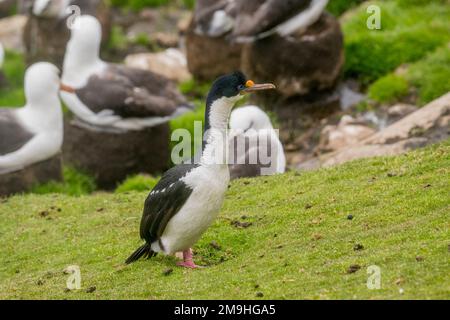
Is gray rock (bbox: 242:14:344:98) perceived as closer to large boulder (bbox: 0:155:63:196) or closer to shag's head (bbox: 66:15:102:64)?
shag's head (bbox: 66:15:102:64)

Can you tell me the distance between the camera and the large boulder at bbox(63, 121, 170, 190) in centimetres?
1673

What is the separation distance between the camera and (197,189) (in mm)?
8727

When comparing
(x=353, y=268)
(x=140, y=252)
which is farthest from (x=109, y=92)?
(x=353, y=268)

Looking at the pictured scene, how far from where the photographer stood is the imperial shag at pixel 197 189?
876cm

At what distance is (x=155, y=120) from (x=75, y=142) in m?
1.61

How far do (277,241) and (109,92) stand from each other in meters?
7.07

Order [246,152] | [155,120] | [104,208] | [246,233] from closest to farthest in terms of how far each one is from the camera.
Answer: [246,233] → [104,208] → [246,152] → [155,120]

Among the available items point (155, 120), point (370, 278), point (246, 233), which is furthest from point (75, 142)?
point (370, 278)

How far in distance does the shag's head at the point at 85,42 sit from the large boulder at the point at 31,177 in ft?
5.79

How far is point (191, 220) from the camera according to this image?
28.9 ft

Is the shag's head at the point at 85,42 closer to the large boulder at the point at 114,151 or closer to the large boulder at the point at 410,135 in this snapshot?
the large boulder at the point at 114,151

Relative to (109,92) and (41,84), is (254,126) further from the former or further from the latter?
(41,84)

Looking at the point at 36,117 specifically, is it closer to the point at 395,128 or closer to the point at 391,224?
the point at 395,128

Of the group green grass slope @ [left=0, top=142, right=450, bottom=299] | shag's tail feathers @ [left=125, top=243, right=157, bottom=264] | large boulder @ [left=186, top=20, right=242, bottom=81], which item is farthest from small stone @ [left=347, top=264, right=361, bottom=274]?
large boulder @ [left=186, top=20, right=242, bottom=81]
